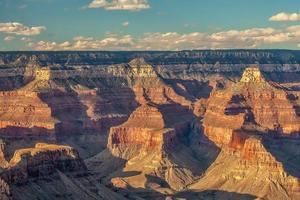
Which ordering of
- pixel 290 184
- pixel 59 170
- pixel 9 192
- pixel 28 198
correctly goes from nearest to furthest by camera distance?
pixel 9 192, pixel 28 198, pixel 59 170, pixel 290 184

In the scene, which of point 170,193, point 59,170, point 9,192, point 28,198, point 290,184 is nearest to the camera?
point 9,192

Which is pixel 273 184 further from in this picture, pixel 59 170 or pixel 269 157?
pixel 59 170

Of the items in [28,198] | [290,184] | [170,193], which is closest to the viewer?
[28,198]

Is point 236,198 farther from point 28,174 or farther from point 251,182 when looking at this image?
point 28,174

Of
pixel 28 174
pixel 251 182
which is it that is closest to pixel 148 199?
pixel 251 182

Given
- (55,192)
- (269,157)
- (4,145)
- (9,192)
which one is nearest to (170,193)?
(269,157)

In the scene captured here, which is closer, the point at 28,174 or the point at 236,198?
the point at 28,174

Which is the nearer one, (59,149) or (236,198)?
(59,149)

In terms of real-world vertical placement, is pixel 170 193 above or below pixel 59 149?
below

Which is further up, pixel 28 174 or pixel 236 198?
pixel 28 174
